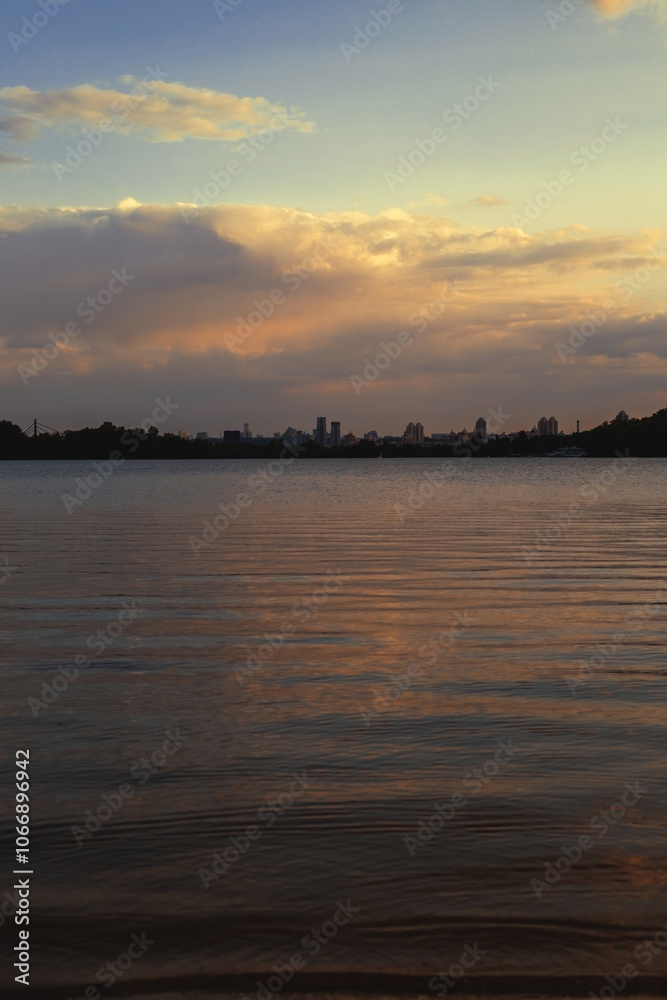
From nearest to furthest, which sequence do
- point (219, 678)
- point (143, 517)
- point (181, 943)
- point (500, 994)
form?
point (500, 994) < point (181, 943) < point (219, 678) < point (143, 517)

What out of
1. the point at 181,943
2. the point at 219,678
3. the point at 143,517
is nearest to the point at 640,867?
the point at 181,943

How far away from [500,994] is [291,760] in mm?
5048

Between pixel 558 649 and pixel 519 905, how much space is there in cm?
1009

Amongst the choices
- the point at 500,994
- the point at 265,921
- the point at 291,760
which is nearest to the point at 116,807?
the point at 291,760

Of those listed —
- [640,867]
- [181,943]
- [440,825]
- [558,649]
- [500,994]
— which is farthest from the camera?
[558,649]

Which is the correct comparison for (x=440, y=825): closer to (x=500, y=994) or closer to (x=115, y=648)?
(x=500, y=994)

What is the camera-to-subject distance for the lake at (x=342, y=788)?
701 cm

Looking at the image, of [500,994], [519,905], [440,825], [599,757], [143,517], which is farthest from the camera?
[143,517]

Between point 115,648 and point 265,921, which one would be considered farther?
point 115,648

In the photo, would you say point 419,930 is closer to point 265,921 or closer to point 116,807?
point 265,921

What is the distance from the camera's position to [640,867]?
8.34m

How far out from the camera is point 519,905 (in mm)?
7652

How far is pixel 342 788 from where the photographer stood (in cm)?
1027

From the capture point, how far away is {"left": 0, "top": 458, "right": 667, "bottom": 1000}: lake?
701cm
